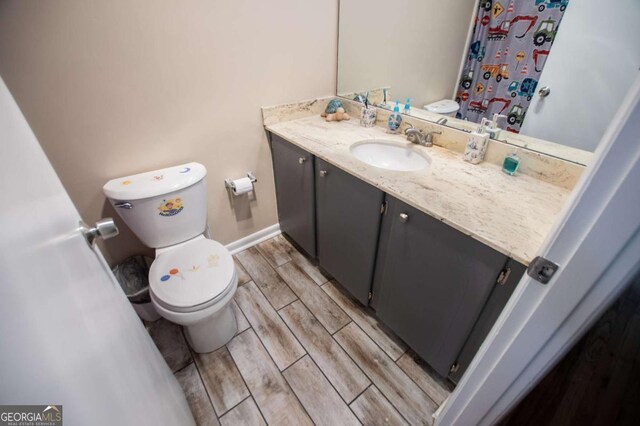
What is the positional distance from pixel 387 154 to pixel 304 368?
4.00 feet

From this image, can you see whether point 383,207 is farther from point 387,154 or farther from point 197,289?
point 197,289

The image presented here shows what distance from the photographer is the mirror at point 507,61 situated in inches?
35.5

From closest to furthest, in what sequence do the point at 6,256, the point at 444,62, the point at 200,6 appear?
the point at 6,256 → the point at 200,6 → the point at 444,62

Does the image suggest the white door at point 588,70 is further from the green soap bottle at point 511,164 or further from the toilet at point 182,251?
the toilet at point 182,251

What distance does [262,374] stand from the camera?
1.30 m

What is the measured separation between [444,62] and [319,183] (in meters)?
0.91

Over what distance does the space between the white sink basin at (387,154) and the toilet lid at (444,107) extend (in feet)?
0.86

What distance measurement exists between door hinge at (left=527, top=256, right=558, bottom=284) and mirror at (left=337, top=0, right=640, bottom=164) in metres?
0.77

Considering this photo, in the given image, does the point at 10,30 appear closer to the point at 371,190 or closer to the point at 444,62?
the point at 371,190

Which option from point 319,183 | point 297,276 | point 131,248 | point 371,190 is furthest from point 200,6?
point 297,276

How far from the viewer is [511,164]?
115cm

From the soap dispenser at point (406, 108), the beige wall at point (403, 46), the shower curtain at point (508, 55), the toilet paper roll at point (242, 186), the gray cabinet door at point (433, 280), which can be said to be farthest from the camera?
the toilet paper roll at point (242, 186)

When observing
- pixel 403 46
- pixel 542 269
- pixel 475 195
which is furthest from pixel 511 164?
pixel 403 46

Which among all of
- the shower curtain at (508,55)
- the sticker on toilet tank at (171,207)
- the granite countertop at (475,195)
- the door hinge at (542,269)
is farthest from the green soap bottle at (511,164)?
the sticker on toilet tank at (171,207)
